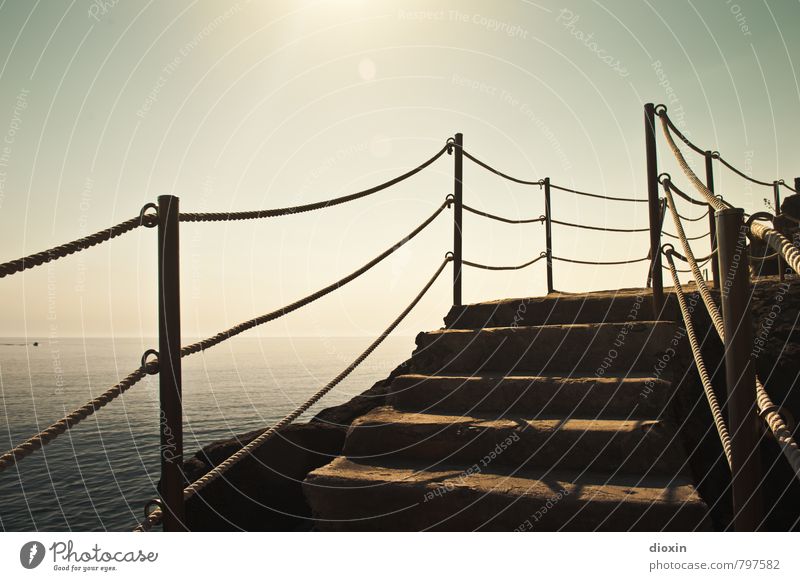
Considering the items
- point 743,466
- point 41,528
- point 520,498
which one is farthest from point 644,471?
point 41,528

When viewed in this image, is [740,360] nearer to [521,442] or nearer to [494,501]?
[494,501]

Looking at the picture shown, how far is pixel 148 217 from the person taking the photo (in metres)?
1.84

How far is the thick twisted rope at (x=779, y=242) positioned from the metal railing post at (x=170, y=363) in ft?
5.97

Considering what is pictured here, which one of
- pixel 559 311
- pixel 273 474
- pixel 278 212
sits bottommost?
pixel 273 474

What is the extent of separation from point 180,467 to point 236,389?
52237 mm

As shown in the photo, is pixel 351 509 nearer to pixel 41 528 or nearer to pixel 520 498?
pixel 520 498

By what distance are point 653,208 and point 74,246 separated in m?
3.52

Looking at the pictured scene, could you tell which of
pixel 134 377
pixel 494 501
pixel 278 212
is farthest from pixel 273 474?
pixel 134 377

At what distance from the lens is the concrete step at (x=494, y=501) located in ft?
7.11

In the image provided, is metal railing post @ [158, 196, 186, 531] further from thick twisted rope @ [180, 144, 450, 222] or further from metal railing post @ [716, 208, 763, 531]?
metal railing post @ [716, 208, 763, 531]

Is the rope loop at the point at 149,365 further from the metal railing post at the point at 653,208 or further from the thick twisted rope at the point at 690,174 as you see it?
the metal railing post at the point at 653,208

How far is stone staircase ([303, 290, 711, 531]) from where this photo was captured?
7.57 ft

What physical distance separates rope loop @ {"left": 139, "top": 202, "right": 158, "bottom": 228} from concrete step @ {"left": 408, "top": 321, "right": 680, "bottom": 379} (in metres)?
2.38

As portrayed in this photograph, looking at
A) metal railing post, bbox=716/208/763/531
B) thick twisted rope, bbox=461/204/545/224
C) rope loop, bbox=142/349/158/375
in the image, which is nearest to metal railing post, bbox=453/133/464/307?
thick twisted rope, bbox=461/204/545/224
